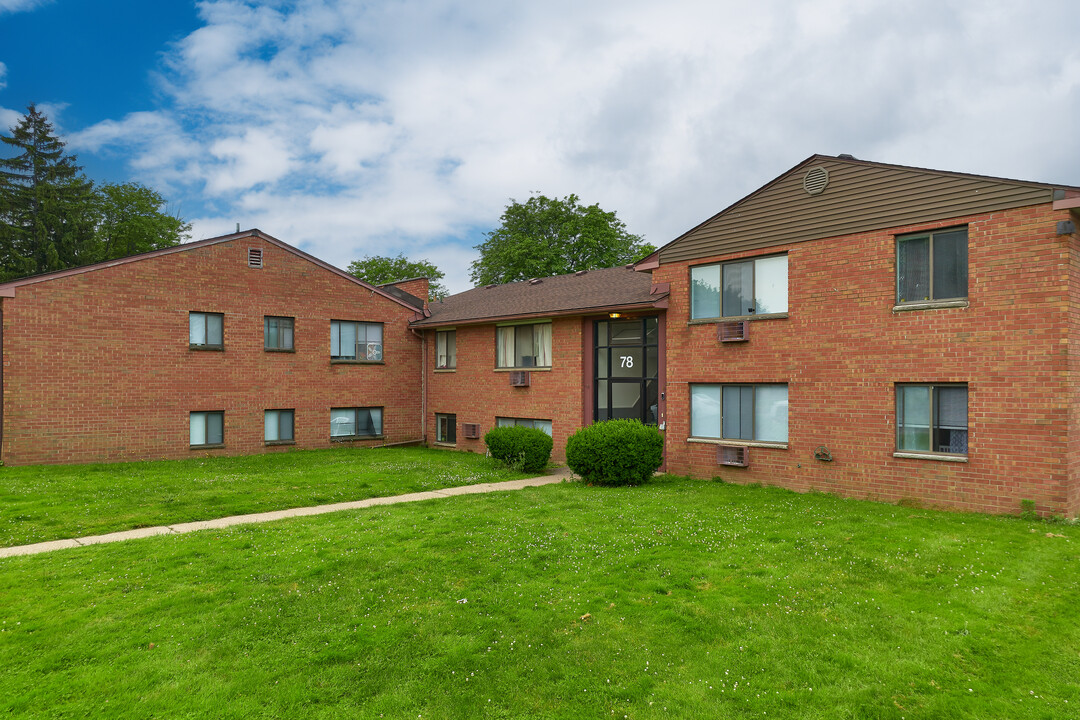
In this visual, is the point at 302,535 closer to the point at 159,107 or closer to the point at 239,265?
the point at 239,265

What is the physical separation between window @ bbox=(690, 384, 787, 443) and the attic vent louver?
4200 millimetres

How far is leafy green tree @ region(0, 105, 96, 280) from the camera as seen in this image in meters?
40.4

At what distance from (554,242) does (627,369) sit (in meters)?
29.0

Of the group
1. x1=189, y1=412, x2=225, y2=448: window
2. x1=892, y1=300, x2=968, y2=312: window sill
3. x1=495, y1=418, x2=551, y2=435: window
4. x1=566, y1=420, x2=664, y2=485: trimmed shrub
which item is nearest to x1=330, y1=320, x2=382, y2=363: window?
x1=189, y1=412, x2=225, y2=448: window

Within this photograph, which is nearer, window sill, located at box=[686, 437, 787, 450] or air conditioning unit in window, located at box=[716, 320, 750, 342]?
window sill, located at box=[686, 437, 787, 450]

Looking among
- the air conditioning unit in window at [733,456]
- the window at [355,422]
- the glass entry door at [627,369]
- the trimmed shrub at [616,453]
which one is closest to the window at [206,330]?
the window at [355,422]

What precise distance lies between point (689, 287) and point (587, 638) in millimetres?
10944

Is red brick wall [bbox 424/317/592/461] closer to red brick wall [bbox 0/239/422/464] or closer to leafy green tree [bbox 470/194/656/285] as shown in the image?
red brick wall [bbox 0/239/422/464]

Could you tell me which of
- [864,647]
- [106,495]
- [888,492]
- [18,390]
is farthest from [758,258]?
[18,390]

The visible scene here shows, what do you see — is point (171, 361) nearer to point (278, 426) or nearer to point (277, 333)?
point (277, 333)

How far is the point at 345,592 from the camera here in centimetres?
671

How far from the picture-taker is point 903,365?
38.4ft

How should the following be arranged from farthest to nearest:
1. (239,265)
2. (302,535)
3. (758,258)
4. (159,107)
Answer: (159,107) → (239,265) → (758,258) → (302,535)

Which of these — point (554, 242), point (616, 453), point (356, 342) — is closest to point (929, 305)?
point (616, 453)
